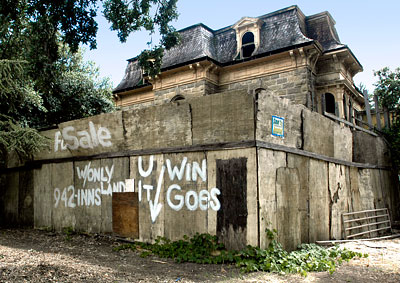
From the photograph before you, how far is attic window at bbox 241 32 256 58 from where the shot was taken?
16.4 meters

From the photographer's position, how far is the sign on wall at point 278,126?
608 cm

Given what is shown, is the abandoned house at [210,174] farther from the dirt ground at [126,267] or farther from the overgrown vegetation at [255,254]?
the dirt ground at [126,267]

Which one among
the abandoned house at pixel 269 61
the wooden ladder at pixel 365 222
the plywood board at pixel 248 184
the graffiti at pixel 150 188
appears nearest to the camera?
the plywood board at pixel 248 184

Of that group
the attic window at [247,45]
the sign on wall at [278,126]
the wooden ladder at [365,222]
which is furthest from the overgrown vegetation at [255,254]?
the attic window at [247,45]

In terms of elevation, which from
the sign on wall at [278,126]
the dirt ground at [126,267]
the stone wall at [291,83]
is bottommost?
the dirt ground at [126,267]

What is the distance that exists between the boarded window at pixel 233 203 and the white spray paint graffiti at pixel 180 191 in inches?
6.4

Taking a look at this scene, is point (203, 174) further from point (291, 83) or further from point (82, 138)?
point (291, 83)

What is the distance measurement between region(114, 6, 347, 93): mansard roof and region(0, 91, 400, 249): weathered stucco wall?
23.2 feet

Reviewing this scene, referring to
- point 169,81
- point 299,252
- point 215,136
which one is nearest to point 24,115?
point 169,81

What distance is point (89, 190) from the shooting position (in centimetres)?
798

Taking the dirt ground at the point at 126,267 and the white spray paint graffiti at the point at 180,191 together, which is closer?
the dirt ground at the point at 126,267

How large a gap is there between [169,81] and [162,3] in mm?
5435

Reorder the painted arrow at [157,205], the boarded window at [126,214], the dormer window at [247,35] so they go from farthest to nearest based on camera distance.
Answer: the dormer window at [247,35] → the boarded window at [126,214] → the painted arrow at [157,205]

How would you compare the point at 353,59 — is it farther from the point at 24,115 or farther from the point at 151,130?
the point at 24,115
